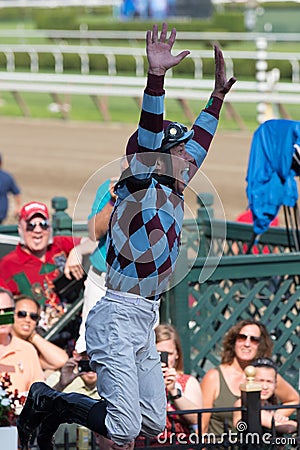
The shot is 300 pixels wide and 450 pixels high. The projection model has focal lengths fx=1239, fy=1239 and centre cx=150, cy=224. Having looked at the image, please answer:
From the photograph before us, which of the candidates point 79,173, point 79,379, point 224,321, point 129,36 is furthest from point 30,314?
point 129,36

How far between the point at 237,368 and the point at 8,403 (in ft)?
6.34

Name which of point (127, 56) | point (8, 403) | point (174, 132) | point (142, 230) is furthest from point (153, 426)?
point (127, 56)

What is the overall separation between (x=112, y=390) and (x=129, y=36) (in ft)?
87.4

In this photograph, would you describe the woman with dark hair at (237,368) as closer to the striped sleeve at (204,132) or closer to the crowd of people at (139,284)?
the crowd of people at (139,284)

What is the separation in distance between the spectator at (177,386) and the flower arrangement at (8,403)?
2.50 feet

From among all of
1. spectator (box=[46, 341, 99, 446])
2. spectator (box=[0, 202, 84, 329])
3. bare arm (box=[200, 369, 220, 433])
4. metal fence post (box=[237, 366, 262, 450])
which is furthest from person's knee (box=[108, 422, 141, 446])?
spectator (box=[0, 202, 84, 329])

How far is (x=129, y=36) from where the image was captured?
3111 centimetres

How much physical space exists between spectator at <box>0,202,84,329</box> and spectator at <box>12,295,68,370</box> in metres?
0.96

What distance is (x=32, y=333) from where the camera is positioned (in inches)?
291

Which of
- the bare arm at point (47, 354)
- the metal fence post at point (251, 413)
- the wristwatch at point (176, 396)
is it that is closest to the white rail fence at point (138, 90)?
the bare arm at point (47, 354)

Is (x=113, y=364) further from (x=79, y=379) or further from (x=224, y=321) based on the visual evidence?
(x=224, y=321)

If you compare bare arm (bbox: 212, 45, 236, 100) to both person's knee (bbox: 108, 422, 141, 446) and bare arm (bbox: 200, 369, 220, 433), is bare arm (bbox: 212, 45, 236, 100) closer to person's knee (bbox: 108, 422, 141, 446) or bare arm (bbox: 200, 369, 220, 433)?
person's knee (bbox: 108, 422, 141, 446)

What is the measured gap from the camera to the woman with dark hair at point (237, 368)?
6930 mm

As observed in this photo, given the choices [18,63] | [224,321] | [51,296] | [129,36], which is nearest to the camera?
[224,321]
